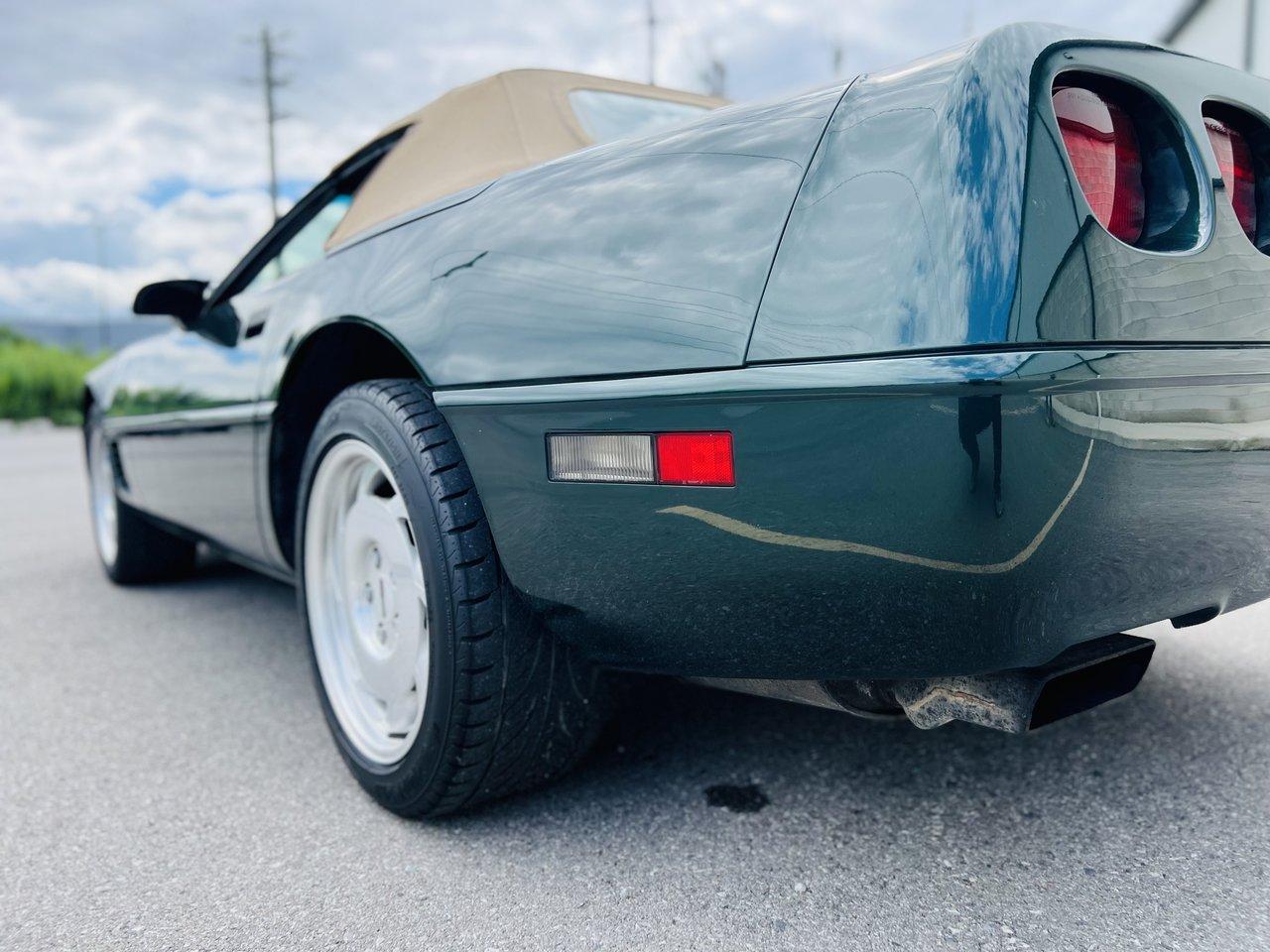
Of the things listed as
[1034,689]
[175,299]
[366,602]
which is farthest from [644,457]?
[175,299]

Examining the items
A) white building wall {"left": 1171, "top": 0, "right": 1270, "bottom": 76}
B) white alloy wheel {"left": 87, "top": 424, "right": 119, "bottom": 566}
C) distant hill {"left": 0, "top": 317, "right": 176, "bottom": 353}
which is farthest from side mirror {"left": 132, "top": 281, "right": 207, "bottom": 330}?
distant hill {"left": 0, "top": 317, "right": 176, "bottom": 353}

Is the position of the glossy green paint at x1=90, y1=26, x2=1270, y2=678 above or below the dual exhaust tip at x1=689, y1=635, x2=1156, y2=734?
above

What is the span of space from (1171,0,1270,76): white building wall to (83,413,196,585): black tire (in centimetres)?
1654

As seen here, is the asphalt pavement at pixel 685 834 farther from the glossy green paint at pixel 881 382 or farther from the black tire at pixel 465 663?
the glossy green paint at pixel 881 382

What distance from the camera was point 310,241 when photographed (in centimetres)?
257

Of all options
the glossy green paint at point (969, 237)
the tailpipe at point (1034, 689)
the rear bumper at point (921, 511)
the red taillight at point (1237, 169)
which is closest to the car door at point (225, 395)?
the rear bumper at point (921, 511)

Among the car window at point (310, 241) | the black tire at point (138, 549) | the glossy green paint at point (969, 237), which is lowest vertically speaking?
the black tire at point (138, 549)

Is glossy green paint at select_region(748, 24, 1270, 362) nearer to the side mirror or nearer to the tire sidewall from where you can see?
the tire sidewall

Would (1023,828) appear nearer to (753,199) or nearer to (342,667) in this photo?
(753,199)

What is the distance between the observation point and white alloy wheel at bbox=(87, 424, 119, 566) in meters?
3.81

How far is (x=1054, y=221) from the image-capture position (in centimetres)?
111

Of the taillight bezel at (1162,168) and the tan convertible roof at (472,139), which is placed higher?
the tan convertible roof at (472,139)

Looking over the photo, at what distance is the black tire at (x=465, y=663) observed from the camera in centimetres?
154

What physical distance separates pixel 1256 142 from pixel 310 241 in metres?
2.11
